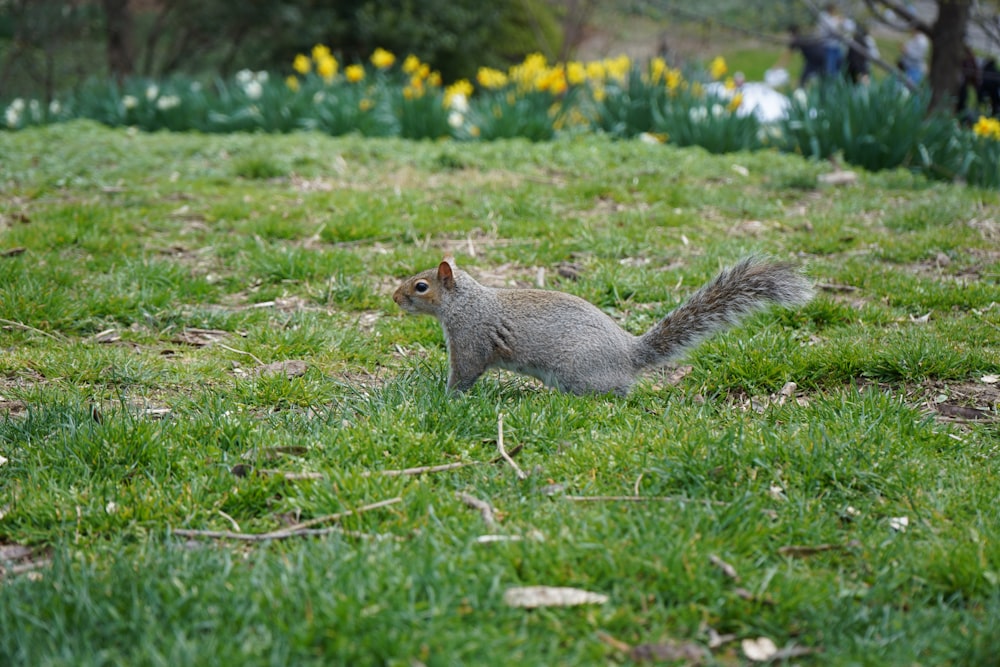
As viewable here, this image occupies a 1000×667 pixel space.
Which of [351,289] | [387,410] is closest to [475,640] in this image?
[387,410]

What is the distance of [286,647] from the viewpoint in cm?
208

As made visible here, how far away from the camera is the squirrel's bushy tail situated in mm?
3439

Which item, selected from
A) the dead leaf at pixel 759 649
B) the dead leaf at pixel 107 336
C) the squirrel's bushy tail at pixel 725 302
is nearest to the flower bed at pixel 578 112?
the squirrel's bushy tail at pixel 725 302

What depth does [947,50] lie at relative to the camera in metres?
8.93

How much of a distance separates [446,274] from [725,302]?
111cm

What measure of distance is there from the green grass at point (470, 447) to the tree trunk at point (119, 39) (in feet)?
31.4

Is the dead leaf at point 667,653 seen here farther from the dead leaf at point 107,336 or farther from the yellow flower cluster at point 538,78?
the yellow flower cluster at point 538,78

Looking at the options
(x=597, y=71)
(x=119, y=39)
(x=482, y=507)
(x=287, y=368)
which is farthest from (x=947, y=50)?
(x=119, y=39)

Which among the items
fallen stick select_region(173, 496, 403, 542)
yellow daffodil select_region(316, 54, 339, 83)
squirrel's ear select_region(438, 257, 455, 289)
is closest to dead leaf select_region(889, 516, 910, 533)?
fallen stick select_region(173, 496, 403, 542)

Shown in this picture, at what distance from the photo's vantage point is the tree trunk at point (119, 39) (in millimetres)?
14438

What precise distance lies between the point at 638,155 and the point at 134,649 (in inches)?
248

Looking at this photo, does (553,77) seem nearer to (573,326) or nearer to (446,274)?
(446,274)

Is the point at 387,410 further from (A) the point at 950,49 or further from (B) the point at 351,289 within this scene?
(A) the point at 950,49

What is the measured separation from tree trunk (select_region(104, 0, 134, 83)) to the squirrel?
12609mm
